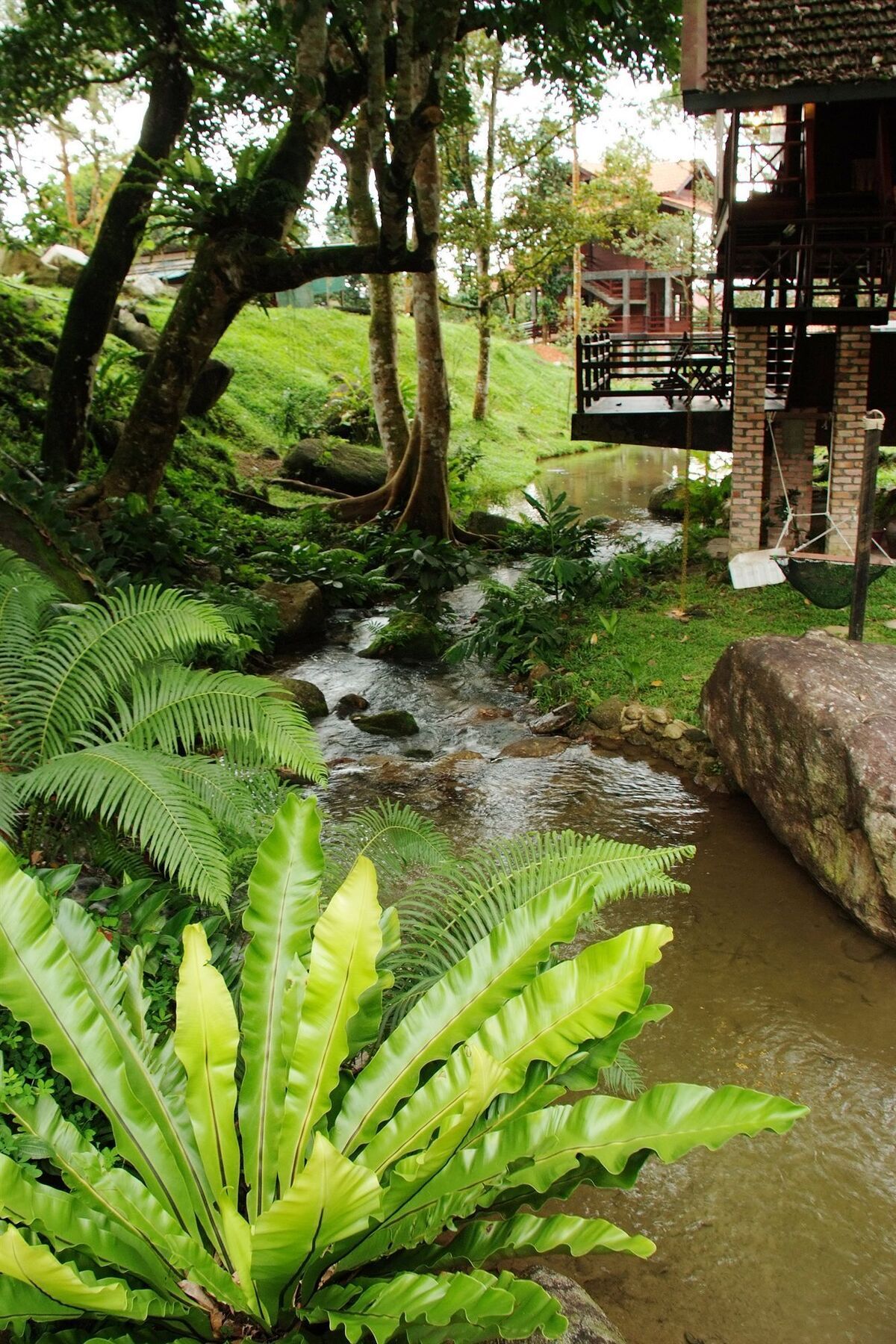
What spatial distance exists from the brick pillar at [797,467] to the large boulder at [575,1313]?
9.77 m

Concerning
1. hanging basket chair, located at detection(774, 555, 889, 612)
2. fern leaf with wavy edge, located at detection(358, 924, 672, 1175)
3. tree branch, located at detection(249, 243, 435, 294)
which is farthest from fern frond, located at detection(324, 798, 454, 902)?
tree branch, located at detection(249, 243, 435, 294)

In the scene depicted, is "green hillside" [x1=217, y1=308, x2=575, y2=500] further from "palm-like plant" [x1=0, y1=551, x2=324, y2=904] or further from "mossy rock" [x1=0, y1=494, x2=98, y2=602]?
"palm-like plant" [x1=0, y1=551, x2=324, y2=904]

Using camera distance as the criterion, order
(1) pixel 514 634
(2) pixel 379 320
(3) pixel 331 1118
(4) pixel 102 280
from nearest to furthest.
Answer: (3) pixel 331 1118 < (1) pixel 514 634 < (4) pixel 102 280 < (2) pixel 379 320

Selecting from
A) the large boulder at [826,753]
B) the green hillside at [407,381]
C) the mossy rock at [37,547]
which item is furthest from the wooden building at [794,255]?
the green hillside at [407,381]

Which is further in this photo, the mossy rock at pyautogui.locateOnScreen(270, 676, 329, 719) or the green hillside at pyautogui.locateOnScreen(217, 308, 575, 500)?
the green hillside at pyautogui.locateOnScreen(217, 308, 575, 500)

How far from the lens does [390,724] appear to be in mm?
7867

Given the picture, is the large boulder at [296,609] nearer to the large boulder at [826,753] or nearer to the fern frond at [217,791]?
the large boulder at [826,753]

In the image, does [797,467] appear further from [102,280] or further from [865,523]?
[102,280]

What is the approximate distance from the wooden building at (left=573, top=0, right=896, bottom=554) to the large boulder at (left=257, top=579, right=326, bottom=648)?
13.0ft

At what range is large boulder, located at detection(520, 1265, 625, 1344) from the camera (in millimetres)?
2354

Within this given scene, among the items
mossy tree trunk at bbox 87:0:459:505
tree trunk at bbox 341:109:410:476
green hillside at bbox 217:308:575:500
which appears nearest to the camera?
mossy tree trunk at bbox 87:0:459:505

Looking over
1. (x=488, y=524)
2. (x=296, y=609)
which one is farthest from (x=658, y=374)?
(x=296, y=609)

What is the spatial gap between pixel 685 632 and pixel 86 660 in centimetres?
648

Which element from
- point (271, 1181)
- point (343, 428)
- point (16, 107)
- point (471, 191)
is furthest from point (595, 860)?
point (471, 191)
